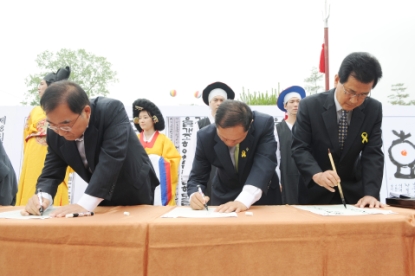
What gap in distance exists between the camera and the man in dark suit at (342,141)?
1.75m

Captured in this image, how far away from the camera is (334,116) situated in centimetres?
185

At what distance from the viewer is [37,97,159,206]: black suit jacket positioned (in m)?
1.57

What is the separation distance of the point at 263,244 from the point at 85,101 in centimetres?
95

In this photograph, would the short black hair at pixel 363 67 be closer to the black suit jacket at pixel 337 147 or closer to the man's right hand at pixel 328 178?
the black suit jacket at pixel 337 147

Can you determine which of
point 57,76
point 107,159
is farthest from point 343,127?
point 57,76

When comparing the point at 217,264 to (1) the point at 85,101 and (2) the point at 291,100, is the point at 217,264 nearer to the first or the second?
(1) the point at 85,101

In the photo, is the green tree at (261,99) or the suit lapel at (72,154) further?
the green tree at (261,99)

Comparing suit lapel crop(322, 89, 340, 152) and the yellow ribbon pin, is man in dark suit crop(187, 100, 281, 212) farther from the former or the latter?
the yellow ribbon pin

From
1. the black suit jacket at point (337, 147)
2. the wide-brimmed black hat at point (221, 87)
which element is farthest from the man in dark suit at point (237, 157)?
the wide-brimmed black hat at point (221, 87)

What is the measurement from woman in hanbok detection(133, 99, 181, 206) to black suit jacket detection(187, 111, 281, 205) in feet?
4.98

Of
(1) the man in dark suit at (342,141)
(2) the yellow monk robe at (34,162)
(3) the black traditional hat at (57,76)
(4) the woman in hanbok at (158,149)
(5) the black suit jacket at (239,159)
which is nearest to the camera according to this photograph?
(1) the man in dark suit at (342,141)

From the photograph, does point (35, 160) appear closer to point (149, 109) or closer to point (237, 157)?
point (149, 109)

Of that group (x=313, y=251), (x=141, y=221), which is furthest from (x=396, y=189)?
(x=141, y=221)

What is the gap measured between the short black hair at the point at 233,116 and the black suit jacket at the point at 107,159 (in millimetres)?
468
